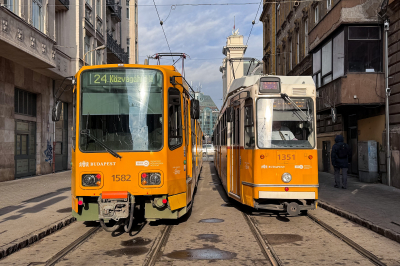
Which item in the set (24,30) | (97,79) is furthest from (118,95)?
(24,30)

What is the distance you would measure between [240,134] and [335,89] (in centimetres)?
842

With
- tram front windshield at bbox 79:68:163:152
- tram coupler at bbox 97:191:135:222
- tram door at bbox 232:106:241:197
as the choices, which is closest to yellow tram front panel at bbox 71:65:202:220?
tram front windshield at bbox 79:68:163:152

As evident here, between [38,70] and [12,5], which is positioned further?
[38,70]

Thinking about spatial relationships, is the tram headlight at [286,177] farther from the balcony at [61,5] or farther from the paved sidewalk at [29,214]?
the balcony at [61,5]

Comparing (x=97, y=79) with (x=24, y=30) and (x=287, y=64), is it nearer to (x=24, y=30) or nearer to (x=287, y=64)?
(x=24, y=30)

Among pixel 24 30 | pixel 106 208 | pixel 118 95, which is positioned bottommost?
pixel 106 208

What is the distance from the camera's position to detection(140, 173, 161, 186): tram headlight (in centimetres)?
700

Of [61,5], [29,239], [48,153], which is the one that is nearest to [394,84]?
[29,239]

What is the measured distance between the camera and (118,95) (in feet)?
23.7

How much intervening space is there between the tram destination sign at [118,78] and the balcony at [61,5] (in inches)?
664

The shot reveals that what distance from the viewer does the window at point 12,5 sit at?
15545 mm

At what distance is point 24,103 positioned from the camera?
64.7 feet

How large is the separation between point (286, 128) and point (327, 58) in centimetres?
1084

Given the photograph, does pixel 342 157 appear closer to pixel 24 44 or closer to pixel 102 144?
pixel 102 144
